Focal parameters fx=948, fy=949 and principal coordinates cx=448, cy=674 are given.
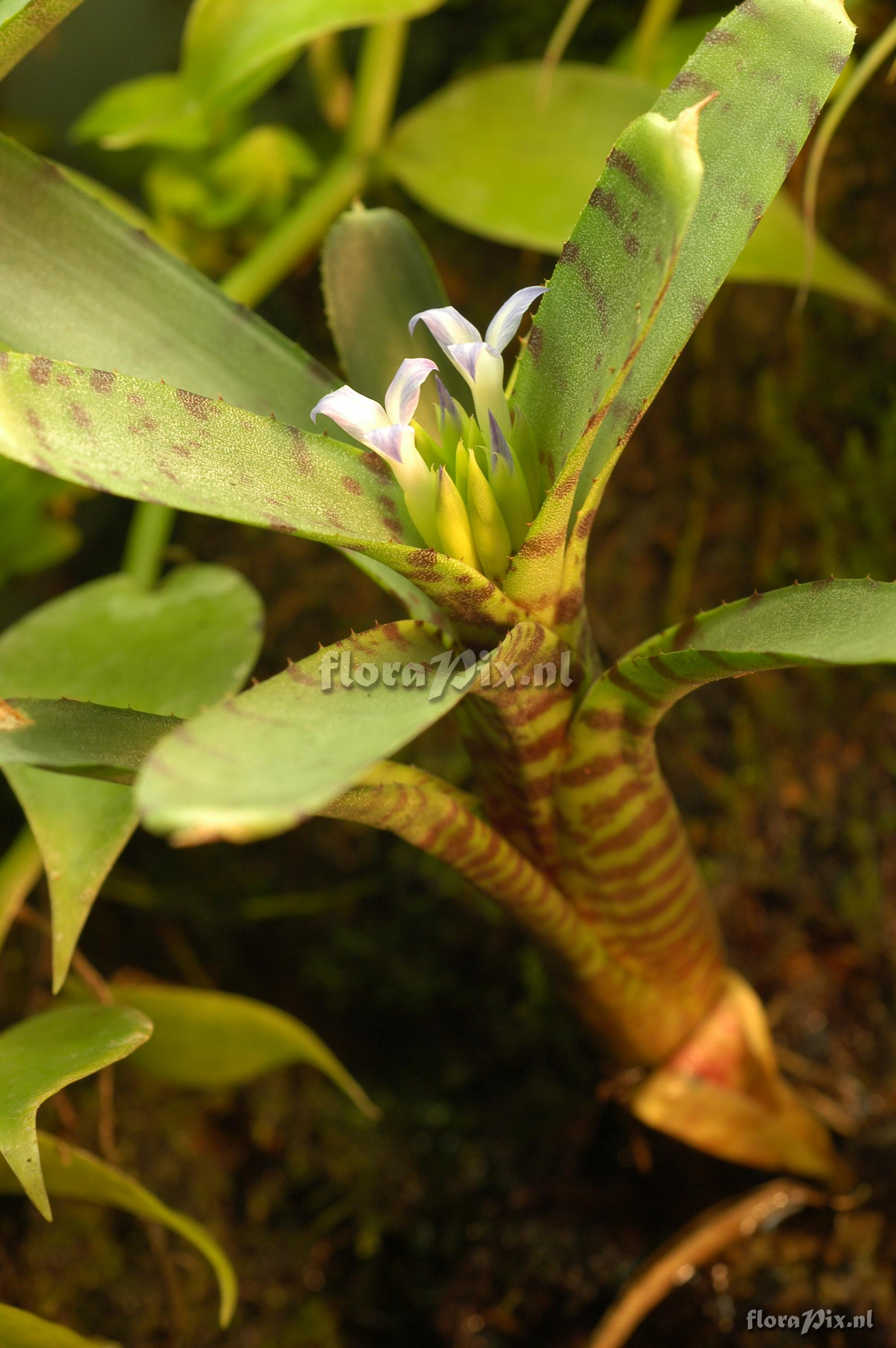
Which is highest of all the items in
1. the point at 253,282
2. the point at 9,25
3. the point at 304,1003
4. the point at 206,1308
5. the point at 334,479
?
the point at 253,282

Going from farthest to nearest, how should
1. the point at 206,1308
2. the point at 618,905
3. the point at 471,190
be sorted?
the point at 471,190
the point at 206,1308
the point at 618,905

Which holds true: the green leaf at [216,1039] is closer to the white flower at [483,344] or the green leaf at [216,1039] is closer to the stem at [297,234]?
the white flower at [483,344]

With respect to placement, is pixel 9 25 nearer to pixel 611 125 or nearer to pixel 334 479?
pixel 334 479

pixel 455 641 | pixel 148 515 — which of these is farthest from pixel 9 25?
pixel 148 515

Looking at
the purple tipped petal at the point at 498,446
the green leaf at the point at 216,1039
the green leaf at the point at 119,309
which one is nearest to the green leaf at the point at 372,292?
the green leaf at the point at 119,309

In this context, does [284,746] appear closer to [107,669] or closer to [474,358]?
[474,358]

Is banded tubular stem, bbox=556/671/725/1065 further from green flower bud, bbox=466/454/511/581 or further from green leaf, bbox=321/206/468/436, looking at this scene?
green leaf, bbox=321/206/468/436

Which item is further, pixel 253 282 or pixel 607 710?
pixel 253 282

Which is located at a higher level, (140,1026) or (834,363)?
(834,363)
